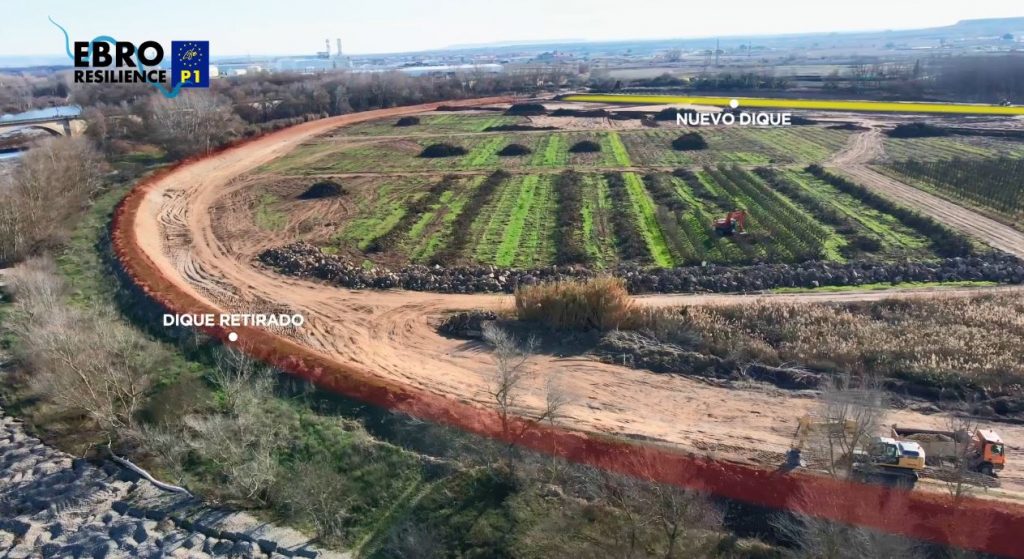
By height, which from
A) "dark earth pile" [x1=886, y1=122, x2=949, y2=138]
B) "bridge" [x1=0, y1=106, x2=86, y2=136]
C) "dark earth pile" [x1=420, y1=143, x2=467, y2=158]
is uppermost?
"dark earth pile" [x1=886, y1=122, x2=949, y2=138]

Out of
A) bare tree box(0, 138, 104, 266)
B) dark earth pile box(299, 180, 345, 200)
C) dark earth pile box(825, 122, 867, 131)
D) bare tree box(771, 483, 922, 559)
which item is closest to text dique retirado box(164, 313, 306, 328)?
bare tree box(0, 138, 104, 266)

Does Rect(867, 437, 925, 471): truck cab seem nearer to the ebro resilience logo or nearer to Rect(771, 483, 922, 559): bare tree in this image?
Rect(771, 483, 922, 559): bare tree

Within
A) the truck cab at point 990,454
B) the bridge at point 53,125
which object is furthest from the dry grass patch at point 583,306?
the bridge at point 53,125

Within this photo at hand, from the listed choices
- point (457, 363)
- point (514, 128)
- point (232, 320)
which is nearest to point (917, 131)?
point (514, 128)

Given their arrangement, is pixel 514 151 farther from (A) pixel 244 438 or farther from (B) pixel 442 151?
(A) pixel 244 438

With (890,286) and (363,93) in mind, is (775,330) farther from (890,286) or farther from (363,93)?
(363,93)

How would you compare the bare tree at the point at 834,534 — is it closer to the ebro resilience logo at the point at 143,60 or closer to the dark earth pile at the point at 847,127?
the ebro resilience logo at the point at 143,60
